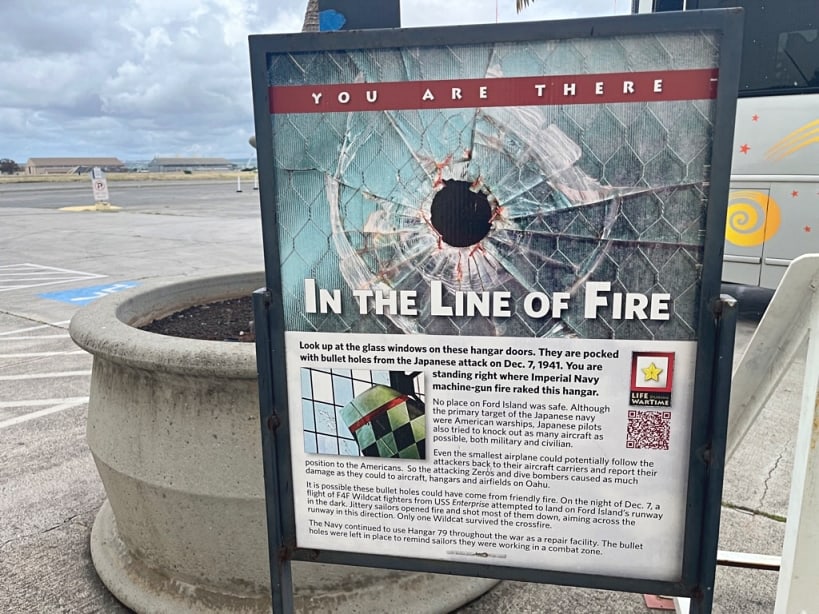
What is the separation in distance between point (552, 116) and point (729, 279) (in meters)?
6.75

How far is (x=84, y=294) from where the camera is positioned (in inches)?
365

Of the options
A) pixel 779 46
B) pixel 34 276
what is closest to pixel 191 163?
pixel 34 276

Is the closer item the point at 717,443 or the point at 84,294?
the point at 717,443

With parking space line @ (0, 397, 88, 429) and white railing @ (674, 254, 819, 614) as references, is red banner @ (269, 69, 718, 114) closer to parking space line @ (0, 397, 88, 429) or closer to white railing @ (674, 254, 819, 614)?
white railing @ (674, 254, 819, 614)

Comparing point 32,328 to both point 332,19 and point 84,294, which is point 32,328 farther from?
point 332,19

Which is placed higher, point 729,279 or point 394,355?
point 394,355

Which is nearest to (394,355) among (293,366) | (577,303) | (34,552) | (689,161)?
(293,366)

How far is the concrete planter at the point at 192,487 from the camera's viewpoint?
2.42 m

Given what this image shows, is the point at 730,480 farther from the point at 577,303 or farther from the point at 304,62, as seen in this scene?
the point at 304,62

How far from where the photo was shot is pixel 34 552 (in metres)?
3.14

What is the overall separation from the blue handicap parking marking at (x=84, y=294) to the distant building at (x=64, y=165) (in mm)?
92704

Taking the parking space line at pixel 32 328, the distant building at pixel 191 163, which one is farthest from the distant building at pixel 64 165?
the parking space line at pixel 32 328

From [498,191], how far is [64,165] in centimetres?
12706

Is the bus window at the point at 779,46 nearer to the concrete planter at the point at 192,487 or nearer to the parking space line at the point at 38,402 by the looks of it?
the concrete planter at the point at 192,487
